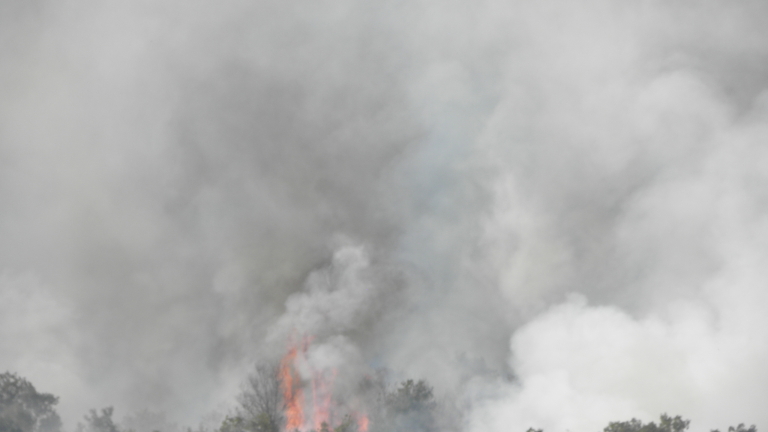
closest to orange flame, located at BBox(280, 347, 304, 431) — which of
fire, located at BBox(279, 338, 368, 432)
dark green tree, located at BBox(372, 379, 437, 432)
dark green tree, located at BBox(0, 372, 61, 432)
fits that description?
fire, located at BBox(279, 338, 368, 432)

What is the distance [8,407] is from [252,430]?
41.6 meters

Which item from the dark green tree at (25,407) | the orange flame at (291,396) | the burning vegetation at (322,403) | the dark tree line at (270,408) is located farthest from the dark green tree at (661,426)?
the dark green tree at (25,407)

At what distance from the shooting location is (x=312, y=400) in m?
89.2

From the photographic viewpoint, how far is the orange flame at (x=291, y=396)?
8438 cm

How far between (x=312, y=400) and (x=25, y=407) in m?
40.6

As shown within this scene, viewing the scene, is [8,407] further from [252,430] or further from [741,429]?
[741,429]

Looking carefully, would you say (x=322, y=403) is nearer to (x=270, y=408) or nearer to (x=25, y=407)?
(x=270, y=408)

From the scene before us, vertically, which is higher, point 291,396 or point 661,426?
point 291,396

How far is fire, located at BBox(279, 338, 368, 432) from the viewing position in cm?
8362

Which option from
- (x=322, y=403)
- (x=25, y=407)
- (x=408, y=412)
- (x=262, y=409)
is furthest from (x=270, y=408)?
(x=25, y=407)

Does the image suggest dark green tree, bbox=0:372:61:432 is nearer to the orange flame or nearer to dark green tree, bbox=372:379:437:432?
the orange flame

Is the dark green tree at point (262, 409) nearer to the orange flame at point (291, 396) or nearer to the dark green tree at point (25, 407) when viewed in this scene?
the orange flame at point (291, 396)

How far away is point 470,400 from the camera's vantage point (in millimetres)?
82688

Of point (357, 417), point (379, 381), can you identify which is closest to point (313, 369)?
point (379, 381)
